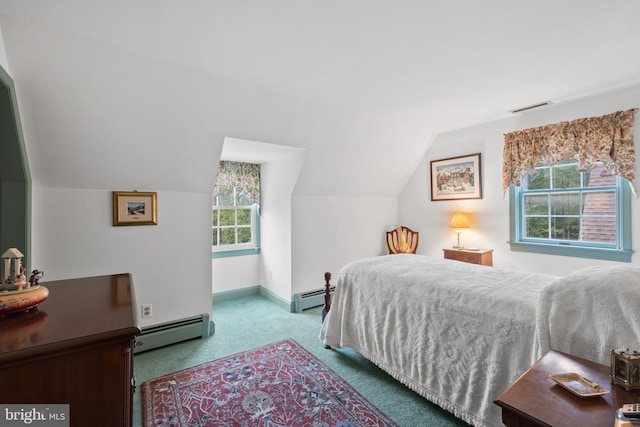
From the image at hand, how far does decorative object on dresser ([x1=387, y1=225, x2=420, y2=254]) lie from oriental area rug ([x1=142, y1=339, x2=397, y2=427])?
2.51 meters

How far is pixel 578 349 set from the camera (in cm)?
133

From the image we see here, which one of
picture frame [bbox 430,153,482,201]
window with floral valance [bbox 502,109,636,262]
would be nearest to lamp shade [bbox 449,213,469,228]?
picture frame [bbox 430,153,482,201]

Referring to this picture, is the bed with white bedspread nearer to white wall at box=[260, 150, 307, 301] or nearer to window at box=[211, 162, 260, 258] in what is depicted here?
white wall at box=[260, 150, 307, 301]

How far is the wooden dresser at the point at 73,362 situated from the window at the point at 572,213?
13.3 feet

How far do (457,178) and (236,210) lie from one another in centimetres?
323

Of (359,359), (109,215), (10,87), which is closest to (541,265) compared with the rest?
(359,359)

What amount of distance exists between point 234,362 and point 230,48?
8.08 feet

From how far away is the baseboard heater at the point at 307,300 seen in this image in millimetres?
3812

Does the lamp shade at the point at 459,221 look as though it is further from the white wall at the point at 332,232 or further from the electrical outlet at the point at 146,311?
the electrical outlet at the point at 146,311

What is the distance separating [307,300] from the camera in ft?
12.9

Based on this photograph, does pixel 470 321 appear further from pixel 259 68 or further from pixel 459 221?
pixel 459 221

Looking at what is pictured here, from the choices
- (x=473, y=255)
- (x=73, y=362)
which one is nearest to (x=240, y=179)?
(x=473, y=255)

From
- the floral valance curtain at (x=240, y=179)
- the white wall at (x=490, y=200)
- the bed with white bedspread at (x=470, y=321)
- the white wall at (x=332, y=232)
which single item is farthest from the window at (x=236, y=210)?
the white wall at (x=490, y=200)

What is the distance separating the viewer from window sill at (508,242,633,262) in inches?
116
